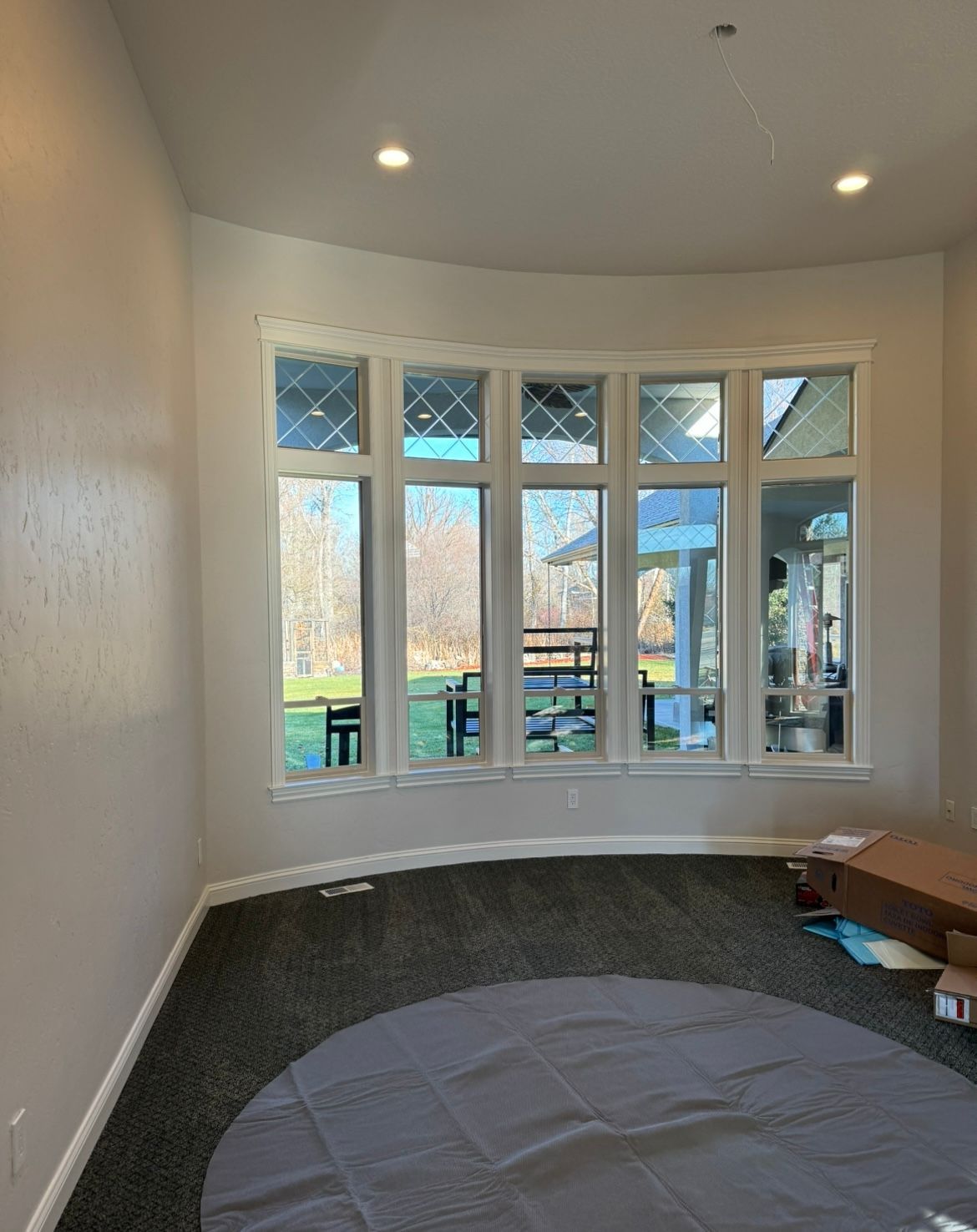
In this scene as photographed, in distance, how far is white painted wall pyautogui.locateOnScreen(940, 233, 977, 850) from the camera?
170 inches

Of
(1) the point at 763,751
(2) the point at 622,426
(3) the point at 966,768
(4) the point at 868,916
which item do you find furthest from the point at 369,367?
(3) the point at 966,768

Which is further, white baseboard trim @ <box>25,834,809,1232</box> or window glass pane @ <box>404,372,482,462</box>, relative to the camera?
window glass pane @ <box>404,372,482,462</box>

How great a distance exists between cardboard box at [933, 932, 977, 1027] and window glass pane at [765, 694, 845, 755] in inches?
72.2

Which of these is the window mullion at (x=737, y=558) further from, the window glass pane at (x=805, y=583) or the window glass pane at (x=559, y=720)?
the window glass pane at (x=559, y=720)

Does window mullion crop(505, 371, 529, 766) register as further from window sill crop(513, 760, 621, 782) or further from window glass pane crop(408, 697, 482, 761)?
window glass pane crop(408, 697, 482, 761)

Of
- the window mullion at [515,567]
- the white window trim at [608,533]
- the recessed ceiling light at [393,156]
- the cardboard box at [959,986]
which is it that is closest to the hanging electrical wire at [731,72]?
the recessed ceiling light at [393,156]

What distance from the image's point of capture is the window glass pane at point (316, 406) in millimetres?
4305

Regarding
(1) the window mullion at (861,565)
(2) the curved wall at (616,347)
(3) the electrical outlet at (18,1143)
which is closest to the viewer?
(3) the electrical outlet at (18,1143)

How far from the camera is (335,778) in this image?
4387 mm

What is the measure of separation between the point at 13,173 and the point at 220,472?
232 cm

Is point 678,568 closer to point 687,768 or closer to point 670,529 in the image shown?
point 670,529

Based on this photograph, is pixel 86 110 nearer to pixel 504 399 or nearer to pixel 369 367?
pixel 369 367

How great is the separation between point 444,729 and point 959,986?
2825mm

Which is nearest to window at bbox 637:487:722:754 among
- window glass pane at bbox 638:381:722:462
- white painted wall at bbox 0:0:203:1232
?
window glass pane at bbox 638:381:722:462
